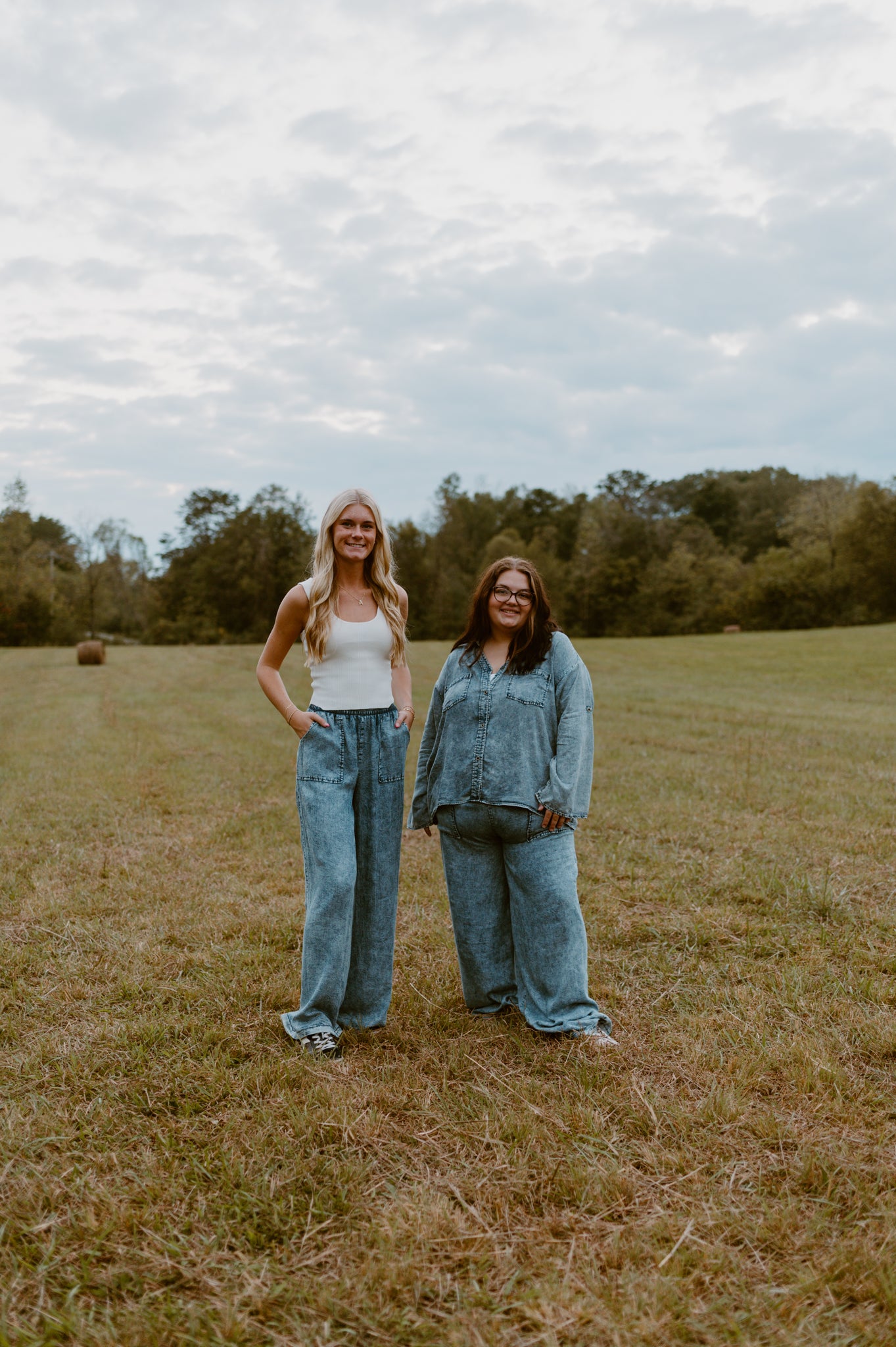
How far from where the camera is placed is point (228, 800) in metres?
8.77

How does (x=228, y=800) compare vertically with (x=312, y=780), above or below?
below

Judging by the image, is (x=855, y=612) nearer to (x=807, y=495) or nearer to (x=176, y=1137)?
(x=807, y=495)

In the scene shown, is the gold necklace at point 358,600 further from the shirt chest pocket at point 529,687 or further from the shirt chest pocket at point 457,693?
the shirt chest pocket at point 529,687

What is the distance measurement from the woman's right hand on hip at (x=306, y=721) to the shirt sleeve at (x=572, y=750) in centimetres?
94

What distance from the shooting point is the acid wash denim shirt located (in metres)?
3.75

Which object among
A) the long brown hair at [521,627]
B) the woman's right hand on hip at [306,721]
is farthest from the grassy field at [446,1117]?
the long brown hair at [521,627]

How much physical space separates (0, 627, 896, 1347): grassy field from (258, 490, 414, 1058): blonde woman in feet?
0.78

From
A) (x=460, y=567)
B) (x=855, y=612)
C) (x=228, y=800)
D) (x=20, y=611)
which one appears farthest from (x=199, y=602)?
(x=228, y=800)

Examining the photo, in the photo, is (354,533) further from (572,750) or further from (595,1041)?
(595,1041)

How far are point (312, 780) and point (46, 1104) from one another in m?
1.50

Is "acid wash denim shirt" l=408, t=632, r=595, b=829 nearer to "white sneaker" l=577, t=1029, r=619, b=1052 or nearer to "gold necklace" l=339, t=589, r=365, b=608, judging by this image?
"gold necklace" l=339, t=589, r=365, b=608

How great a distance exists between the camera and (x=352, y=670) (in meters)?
3.82

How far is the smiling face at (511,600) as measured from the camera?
3861 mm

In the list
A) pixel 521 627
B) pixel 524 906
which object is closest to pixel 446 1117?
pixel 524 906
